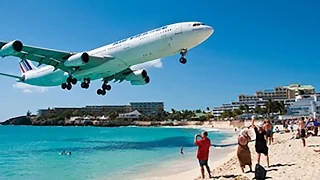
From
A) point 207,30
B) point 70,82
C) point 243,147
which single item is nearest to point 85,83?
point 70,82

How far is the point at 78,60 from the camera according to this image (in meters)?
28.0

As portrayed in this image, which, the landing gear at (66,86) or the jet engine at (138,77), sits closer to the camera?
the landing gear at (66,86)

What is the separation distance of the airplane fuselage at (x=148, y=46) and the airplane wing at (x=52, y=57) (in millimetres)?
376

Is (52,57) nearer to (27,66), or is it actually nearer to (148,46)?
(148,46)

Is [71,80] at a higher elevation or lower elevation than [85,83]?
higher

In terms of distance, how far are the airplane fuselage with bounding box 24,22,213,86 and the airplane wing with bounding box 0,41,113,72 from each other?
1.23ft

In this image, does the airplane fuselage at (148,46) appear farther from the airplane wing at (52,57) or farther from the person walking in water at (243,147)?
the person walking in water at (243,147)

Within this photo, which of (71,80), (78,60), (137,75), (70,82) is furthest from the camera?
(137,75)

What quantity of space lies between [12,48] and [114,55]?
7051 millimetres

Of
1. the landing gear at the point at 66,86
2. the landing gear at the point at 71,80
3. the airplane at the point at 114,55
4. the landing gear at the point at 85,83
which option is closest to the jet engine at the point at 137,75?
the airplane at the point at 114,55

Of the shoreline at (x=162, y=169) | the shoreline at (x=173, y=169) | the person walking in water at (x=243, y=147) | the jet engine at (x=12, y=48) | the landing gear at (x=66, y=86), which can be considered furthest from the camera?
the landing gear at (x=66, y=86)

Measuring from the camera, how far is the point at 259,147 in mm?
12969

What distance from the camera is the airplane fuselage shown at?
2539 cm

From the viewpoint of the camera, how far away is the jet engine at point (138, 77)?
33622 millimetres
